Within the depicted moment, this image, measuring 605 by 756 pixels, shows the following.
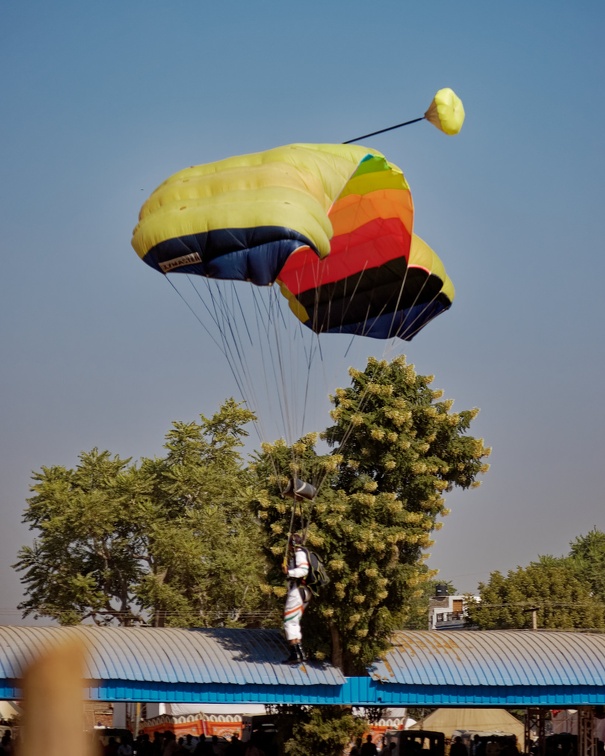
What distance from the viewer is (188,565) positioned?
34.7 meters

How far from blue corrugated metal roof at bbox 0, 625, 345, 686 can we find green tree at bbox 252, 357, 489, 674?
2.89 ft

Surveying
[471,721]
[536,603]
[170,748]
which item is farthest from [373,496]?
[536,603]

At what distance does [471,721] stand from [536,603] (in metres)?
14.9

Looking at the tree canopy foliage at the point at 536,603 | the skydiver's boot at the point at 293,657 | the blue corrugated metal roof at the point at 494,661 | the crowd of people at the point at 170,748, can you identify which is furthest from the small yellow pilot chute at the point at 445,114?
the tree canopy foliage at the point at 536,603

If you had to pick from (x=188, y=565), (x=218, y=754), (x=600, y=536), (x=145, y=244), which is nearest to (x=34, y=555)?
(x=188, y=565)

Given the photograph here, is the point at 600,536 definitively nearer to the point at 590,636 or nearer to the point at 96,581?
the point at 96,581

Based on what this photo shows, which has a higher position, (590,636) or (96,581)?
(96,581)

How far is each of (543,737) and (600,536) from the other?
166 feet

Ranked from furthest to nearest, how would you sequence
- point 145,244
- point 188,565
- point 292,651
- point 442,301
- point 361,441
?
point 188,565 < point 361,441 < point 442,301 < point 292,651 < point 145,244

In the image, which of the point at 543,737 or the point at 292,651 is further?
the point at 543,737

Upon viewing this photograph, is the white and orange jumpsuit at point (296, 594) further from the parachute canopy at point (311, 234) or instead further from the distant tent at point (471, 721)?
the distant tent at point (471, 721)

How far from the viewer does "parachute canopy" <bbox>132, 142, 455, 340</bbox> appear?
14.1 metres

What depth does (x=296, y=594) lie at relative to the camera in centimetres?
1533

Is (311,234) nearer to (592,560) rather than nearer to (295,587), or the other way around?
(295,587)
